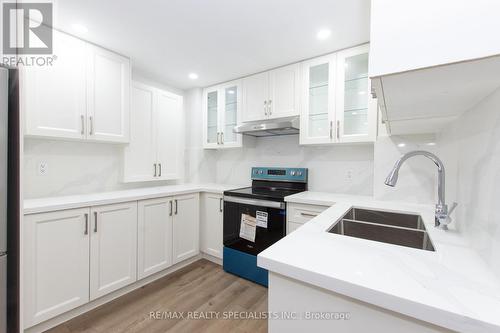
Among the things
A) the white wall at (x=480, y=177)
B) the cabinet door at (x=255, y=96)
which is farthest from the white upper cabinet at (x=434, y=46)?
the cabinet door at (x=255, y=96)

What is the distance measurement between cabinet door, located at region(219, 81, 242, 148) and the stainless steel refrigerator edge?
194 cm

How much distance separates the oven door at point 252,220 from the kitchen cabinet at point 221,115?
0.80 metres

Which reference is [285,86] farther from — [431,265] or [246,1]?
[431,265]

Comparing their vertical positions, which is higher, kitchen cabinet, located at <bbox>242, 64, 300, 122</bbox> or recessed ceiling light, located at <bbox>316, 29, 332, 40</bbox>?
recessed ceiling light, located at <bbox>316, 29, 332, 40</bbox>

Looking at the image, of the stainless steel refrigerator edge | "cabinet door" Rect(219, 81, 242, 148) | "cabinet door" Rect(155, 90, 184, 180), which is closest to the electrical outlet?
the stainless steel refrigerator edge

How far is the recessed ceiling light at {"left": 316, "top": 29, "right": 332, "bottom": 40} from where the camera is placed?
71.0 inches

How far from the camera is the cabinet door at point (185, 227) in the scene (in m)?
2.45

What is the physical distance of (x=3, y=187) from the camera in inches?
48.1

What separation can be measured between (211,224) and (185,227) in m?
0.30

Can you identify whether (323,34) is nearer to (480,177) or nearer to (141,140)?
(480,177)

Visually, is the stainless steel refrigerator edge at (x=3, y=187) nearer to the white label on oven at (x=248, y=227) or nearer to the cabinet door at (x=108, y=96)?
the cabinet door at (x=108, y=96)

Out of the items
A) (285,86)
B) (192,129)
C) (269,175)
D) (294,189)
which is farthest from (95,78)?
(294,189)

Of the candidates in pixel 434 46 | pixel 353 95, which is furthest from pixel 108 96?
pixel 434 46

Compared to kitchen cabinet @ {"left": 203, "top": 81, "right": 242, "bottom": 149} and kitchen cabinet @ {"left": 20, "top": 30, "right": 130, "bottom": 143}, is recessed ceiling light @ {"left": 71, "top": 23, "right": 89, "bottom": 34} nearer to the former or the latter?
kitchen cabinet @ {"left": 20, "top": 30, "right": 130, "bottom": 143}
